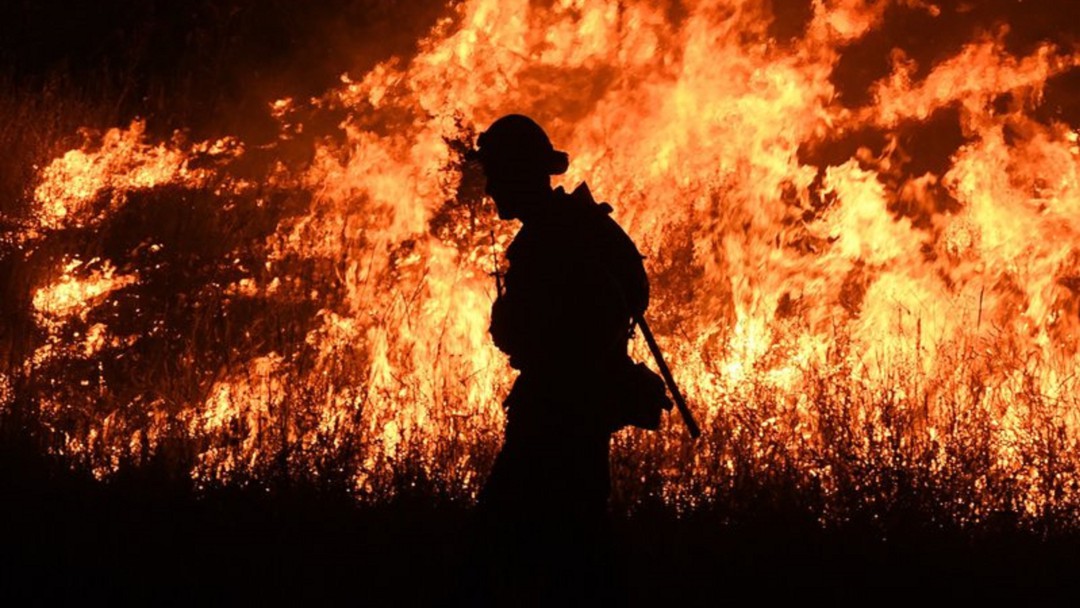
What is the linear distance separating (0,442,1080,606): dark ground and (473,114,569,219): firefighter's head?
2.04m

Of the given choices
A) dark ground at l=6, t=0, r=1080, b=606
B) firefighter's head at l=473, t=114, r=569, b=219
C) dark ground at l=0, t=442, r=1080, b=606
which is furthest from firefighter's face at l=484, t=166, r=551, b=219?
dark ground at l=0, t=442, r=1080, b=606

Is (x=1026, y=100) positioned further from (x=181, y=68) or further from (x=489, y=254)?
(x=181, y=68)

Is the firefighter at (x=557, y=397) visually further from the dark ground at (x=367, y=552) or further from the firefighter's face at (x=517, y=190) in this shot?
the dark ground at (x=367, y=552)

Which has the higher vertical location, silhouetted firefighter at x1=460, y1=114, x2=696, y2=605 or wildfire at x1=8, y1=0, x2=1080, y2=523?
wildfire at x1=8, y1=0, x2=1080, y2=523

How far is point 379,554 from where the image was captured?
19.6 feet

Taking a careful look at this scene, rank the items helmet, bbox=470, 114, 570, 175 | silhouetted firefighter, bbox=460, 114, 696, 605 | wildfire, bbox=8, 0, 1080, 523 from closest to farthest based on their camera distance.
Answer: silhouetted firefighter, bbox=460, 114, 696, 605, helmet, bbox=470, 114, 570, 175, wildfire, bbox=8, 0, 1080, 523

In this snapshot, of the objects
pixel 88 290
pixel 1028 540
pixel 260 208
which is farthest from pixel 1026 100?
pixel 88 290

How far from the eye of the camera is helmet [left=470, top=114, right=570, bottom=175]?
4.25 m

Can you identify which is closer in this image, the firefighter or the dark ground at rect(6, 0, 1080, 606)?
the firefighter

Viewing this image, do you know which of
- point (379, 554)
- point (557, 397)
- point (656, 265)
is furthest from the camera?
point (656, 265)

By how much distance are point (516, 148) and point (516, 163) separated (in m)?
0.05

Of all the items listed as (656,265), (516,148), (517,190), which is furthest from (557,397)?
(656,265)

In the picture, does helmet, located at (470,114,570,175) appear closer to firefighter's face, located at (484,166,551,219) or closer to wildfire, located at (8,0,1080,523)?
firefighter's face, located at (484,166,551,219)

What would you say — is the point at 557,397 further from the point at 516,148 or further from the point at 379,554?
the point at 379,554
